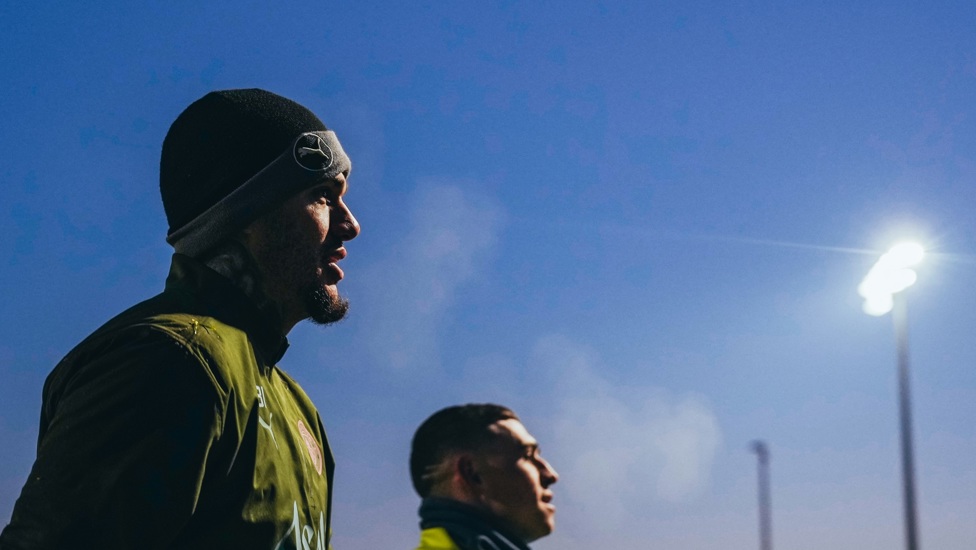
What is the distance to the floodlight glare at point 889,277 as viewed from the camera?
15.6 m

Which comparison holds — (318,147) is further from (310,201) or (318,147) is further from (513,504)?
(513,504)

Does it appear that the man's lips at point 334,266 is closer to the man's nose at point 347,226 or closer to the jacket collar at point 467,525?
the man's nose at point 347,226

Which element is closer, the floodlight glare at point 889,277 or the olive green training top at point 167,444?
the olive green training top at point 167,444

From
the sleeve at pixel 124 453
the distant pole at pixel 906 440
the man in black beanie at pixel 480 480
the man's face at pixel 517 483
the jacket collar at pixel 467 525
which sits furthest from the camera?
the distant pole at pixel 906 440

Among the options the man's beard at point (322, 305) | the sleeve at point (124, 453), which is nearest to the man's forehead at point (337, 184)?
the man's beard at point (322, 305)

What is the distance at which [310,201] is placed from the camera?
348cm

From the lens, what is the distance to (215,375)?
271cm

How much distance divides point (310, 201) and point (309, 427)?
776mm

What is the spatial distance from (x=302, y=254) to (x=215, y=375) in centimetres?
71

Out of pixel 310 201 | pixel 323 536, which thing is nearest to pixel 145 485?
pixel 323 536

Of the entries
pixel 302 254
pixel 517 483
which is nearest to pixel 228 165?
pixel 302 254

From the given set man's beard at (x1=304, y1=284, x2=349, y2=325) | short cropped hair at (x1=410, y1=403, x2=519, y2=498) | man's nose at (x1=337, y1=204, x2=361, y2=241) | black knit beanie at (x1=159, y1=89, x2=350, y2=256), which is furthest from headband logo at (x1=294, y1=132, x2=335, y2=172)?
short cropped hair at (x1=410, y1=403, x2=519, y2=498)

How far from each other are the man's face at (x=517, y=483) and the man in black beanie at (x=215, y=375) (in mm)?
889

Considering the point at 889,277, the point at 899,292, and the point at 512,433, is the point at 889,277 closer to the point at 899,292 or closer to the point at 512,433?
the point at 899,292
